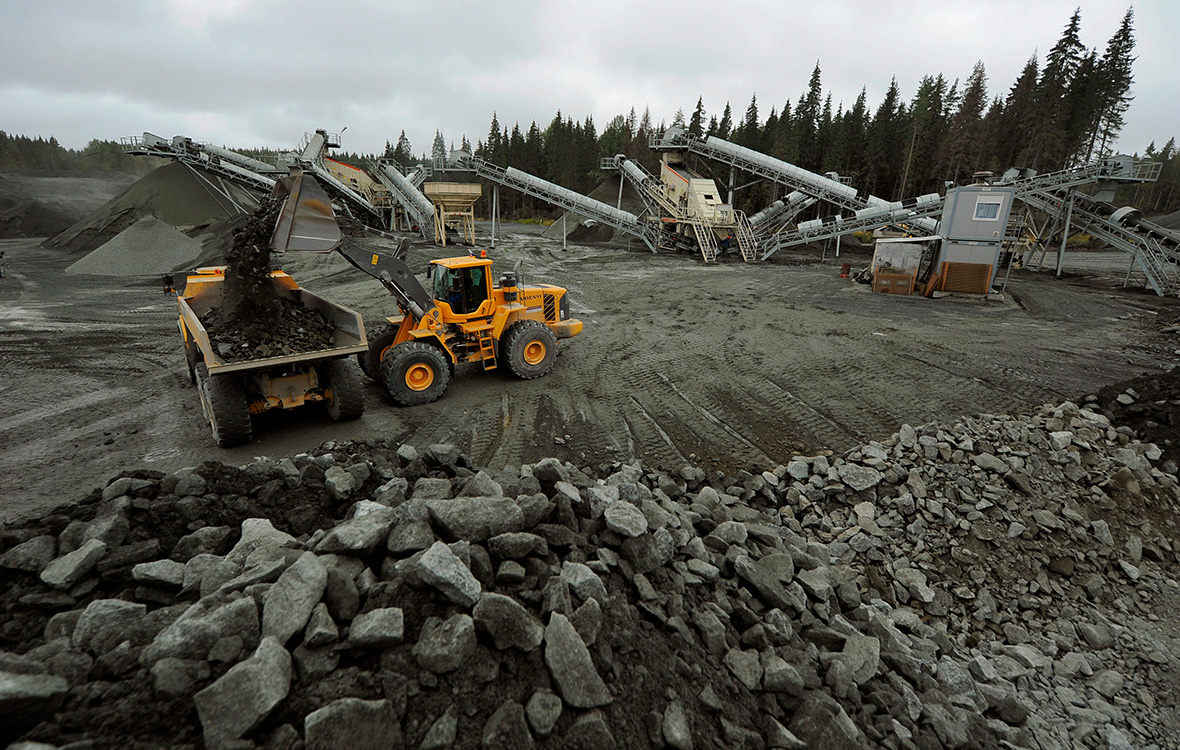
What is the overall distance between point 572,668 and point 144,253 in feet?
87.4

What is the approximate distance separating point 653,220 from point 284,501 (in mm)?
27175

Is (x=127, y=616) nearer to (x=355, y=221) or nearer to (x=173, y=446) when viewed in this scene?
(x=173, y=446)

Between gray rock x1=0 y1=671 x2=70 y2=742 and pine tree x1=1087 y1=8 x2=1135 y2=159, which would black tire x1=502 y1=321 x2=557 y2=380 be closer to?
gray rock x1=0 y1=671 x2=70 y2=742

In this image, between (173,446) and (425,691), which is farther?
(173,446)

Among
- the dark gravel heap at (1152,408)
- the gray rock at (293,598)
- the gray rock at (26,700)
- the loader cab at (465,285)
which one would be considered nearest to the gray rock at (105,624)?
the gray rock at (26,700)

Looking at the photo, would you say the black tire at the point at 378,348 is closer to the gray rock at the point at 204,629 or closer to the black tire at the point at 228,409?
the black tire at the point at 228,409

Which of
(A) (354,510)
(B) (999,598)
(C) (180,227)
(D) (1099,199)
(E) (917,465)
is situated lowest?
(B) (999,598)

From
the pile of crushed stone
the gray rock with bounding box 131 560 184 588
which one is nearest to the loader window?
the gray rock with bounding box 131 560 184 588

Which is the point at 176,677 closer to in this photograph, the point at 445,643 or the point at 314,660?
the point at 314,660

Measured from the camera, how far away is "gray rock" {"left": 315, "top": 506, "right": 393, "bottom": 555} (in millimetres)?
3016

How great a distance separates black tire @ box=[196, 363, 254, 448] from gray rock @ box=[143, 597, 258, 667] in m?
4.49

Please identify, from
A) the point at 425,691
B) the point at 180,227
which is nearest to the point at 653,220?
the point at 180,227

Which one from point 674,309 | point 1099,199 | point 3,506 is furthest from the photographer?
point 1099,199

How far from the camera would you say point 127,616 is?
100 inches
